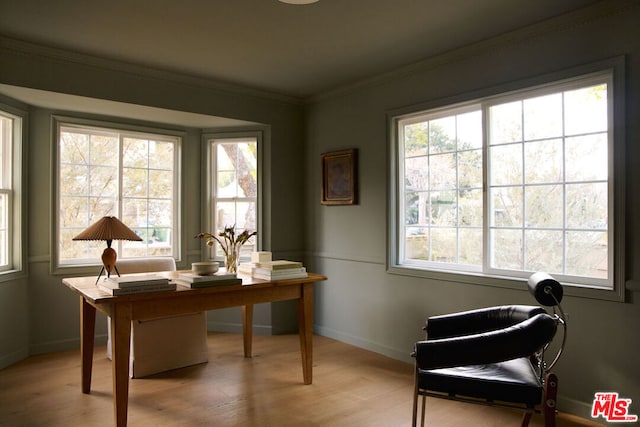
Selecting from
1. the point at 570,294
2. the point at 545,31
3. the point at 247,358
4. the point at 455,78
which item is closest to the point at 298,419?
the point at 247,358

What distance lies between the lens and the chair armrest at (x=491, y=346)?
218 centimetres

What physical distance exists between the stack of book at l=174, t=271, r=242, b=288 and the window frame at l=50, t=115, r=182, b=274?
80.2 inches

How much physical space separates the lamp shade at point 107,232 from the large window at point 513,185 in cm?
238

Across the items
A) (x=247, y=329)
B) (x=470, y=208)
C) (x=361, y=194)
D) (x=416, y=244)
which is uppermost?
(x=361, y=194)

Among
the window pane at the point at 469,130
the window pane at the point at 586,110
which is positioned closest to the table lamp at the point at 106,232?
the window pane at the point at 469,130

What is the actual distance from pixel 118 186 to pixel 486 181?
3.64m

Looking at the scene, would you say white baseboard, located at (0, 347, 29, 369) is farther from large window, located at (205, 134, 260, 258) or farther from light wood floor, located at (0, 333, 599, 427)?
large window, located at (205, 134, 260, 258)

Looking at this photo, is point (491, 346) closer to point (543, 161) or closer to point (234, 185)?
point (543, 161)

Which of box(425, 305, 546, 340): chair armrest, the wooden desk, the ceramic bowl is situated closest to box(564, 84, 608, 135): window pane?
box(425, 305, 546, 340): chair armrest

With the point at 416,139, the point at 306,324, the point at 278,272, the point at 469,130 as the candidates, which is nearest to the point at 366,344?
the point at 306,324

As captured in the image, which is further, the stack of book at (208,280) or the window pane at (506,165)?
the window pane at (506,165)

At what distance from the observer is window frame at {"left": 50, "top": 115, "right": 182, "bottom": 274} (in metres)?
4.35

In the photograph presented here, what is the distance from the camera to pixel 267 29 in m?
3.31

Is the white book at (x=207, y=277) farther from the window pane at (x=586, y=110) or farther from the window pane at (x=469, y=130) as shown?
the window pane at (x=586, y=110)
